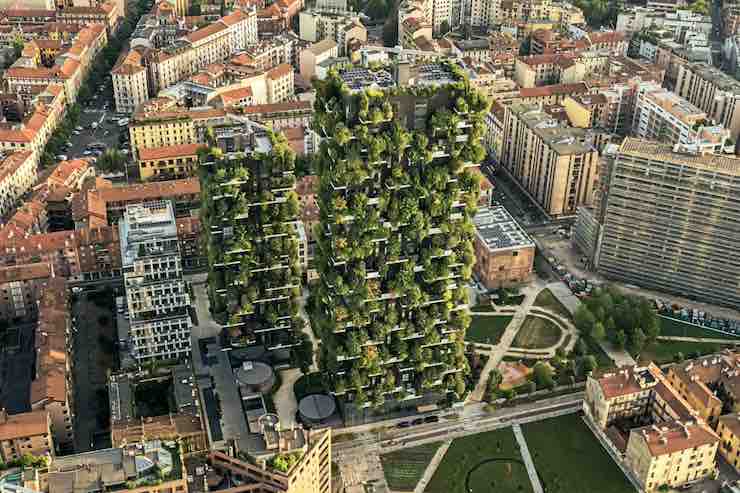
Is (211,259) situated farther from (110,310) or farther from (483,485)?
(483,485)

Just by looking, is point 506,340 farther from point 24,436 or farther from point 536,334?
point 24,436

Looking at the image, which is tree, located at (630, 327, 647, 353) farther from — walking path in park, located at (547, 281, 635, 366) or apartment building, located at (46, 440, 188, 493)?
apartment building, located at (46, 440, 188, 493)

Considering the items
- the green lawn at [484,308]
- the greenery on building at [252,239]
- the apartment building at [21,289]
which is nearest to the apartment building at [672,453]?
the green lawn at [484,308]

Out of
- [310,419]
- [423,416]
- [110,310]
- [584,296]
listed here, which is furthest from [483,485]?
[110,310]

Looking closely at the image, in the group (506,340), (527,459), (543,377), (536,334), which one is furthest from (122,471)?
(536,334)

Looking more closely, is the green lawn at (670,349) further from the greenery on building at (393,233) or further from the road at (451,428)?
the greenery on building at (393,233)
